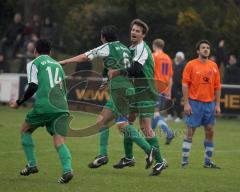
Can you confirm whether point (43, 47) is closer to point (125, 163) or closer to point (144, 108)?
point (144, 108)

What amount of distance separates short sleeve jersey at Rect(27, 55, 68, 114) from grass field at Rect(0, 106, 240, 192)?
1043mm

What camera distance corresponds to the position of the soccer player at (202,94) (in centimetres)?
1419

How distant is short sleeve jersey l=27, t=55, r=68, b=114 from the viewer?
11.7 m

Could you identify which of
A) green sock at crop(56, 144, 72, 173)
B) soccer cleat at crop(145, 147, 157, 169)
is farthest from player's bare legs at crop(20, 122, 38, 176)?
soccer cleat at crop(145, 147, 157, 169)

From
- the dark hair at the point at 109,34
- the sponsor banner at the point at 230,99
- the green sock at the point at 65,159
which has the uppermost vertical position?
the dark hair at the point at 109,34

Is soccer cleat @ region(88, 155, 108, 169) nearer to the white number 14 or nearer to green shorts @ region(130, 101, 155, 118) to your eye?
green shorts @ region(130, 101, 155, 118)

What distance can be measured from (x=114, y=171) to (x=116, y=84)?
143 centimetres

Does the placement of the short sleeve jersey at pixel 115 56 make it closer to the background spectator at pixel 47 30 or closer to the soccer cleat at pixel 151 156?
the soccer cleat at pixel 151 156

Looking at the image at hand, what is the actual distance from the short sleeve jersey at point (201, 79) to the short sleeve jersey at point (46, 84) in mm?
3138

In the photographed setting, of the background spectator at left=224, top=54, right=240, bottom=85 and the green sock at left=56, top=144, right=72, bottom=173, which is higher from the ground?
the green sock at left=56, top=144, right=72, bottom=173

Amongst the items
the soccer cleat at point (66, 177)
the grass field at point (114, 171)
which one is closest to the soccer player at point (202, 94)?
the grass field at point (114, 171)

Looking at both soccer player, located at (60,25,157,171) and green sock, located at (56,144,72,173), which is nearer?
green sock, located at (56,144,72,173)

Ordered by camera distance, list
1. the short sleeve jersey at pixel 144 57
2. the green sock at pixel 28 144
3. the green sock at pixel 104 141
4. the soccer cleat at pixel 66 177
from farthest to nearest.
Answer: the green sock at pixel 104 141, the short sleeve jersey at pixel 144 57, the green sock at pixel 28 144, the soccer cleat at pixel 66 177

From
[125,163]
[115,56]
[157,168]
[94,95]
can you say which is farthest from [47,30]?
[157,168]
